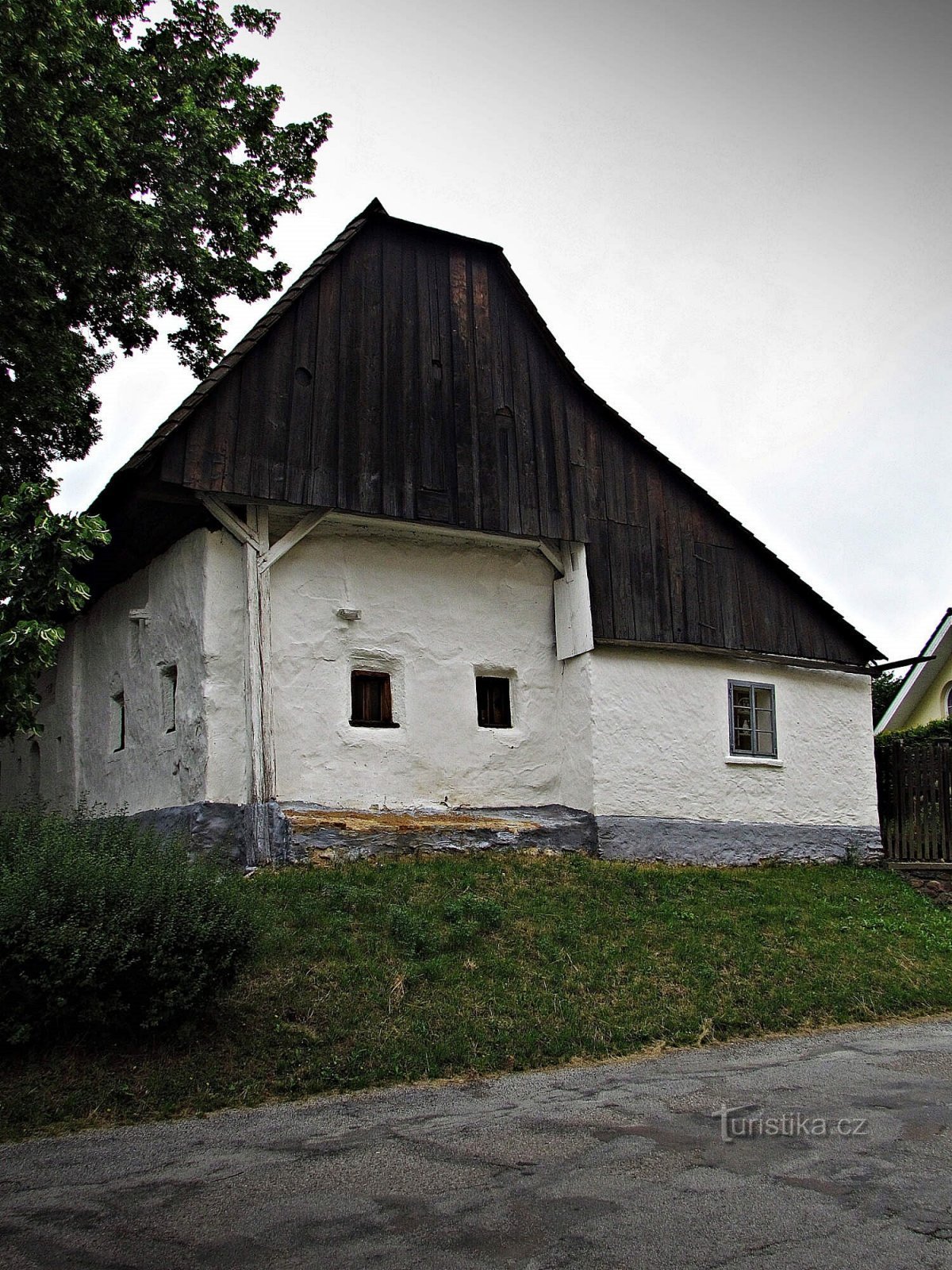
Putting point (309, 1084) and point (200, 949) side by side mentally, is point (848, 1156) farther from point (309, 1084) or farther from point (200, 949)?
point (200, 949)

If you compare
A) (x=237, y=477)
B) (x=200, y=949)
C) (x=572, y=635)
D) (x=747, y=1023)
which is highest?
(x=237, y=477)

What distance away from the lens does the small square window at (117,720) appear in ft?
53.5

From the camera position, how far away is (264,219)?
16766 millimetres

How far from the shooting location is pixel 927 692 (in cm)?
2817

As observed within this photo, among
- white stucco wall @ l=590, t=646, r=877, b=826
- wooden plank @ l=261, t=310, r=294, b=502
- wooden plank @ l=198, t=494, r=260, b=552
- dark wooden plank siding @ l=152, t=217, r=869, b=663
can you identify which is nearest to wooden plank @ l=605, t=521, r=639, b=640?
dark wooden plank siding @ l=152, t=217, r=869, b=663

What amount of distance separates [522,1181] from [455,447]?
11.3 metres

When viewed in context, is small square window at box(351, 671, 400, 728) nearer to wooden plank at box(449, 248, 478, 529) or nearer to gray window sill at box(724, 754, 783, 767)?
wooden plank at box(449, 248, 478, 529)

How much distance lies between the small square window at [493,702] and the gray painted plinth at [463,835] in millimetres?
1287

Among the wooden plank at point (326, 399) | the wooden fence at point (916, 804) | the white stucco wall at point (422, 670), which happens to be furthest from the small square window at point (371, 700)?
the wooden fence at point (916, 804)

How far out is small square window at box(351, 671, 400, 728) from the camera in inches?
576

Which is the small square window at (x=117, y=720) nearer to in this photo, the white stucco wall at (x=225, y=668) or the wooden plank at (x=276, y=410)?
the white stucco wall at (x=225, y=668)

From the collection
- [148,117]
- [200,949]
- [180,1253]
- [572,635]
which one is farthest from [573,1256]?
[148,117]

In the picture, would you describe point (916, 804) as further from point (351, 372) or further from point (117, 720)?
point (117, 720)

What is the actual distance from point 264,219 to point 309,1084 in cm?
1326
